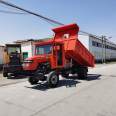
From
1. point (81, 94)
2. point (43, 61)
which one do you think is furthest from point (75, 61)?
point (81, 94)

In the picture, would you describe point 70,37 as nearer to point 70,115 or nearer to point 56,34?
point 56,34

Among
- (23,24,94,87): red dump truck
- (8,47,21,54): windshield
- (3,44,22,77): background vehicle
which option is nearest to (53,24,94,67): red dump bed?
(23,24,94,87): red dump truck

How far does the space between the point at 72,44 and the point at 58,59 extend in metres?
1.81

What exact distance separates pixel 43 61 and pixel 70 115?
5.62 meters

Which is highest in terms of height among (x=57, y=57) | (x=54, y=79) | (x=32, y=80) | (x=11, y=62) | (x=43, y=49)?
(x=43, y=49)

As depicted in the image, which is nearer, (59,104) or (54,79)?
(59,104)

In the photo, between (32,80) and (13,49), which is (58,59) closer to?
(32,80)

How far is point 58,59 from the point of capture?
Answer: 12.1 metres

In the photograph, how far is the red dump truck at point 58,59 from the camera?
11.1 metres

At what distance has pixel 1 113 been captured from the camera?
6453 mm

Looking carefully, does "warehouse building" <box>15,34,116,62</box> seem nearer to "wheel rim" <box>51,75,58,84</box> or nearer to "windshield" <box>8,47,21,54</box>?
"windshield" <box>8,47,21,54</box>

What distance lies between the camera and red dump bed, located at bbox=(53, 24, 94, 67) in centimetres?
1326

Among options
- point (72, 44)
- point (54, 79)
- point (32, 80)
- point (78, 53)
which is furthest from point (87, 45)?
point (54, 79)

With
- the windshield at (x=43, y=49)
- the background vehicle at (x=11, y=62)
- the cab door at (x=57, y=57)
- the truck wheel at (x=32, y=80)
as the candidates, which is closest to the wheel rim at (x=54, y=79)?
the cab door at (x=57, y=57)
